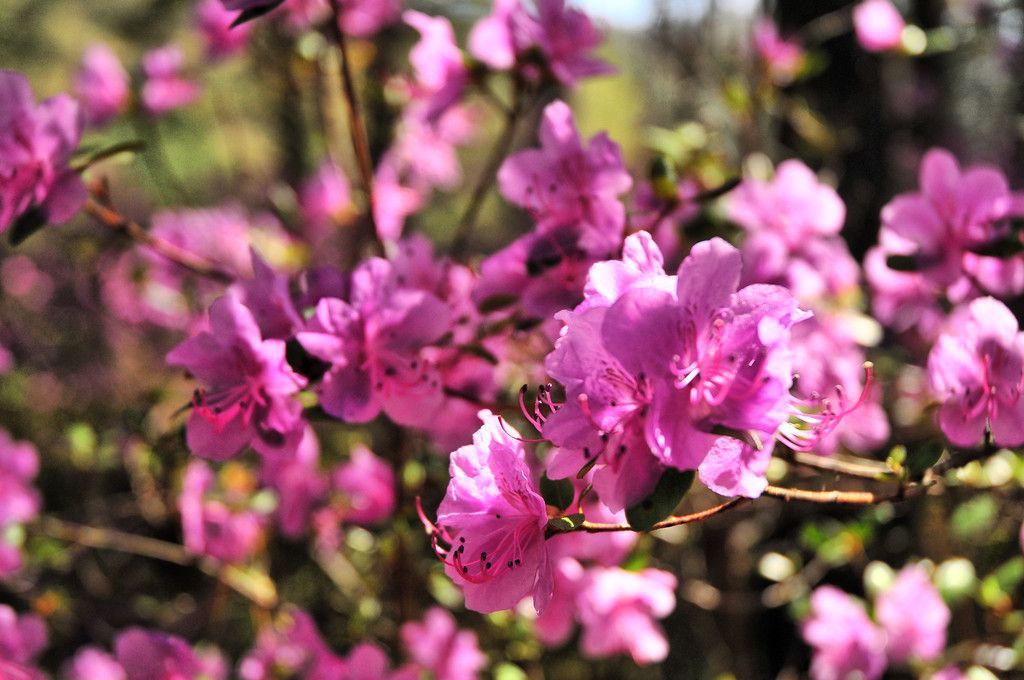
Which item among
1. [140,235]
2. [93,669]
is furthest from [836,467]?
[93,669]

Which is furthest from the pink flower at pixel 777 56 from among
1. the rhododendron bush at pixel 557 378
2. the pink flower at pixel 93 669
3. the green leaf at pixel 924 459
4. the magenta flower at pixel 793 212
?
the pink flower at pixel 93 669

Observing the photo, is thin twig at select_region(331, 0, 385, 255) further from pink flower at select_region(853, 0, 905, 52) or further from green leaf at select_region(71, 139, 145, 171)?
pink flower at select_region(853, 0, 905, 52)

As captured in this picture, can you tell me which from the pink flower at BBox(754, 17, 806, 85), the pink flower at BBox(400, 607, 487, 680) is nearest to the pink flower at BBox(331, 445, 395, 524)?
the pink flower at BBox(400, 607, 487, 680)

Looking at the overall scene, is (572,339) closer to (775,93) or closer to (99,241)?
(99,241)

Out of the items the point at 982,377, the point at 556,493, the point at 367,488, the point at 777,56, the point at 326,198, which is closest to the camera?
the point at 556,493

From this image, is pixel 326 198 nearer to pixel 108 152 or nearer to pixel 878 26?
pixel 108 152
